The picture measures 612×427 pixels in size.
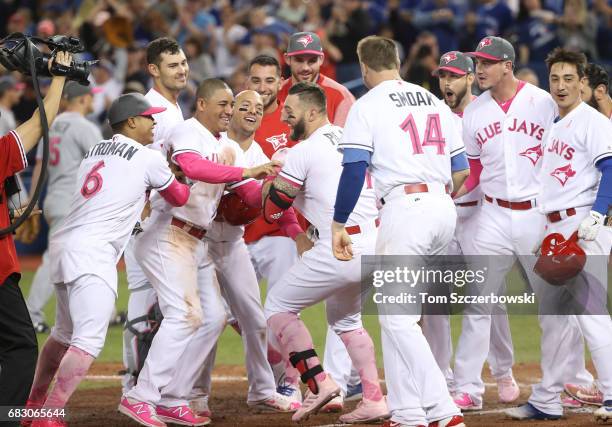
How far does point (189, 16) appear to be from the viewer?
18906 millimetres

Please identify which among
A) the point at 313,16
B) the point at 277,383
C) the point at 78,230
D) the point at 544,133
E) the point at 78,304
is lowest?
the point at 277,383

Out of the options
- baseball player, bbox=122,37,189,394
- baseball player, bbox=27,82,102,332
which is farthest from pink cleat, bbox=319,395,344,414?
baseball player, bbox=27,82,102,332

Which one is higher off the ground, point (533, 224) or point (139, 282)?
point (533, 224)

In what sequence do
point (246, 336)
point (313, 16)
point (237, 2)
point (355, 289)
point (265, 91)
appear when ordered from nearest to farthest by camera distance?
point (355, 289) → point (246, 336) → point (265, 91) → point (313, 16) → point (237, 2)

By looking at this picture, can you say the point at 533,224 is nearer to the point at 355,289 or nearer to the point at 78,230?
the point at 355,289

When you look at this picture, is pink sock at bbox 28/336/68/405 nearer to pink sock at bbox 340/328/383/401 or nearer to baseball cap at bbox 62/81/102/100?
pink sock at bbox 340/328/383/401

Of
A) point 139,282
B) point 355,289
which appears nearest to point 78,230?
point 139,282

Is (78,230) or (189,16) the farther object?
(189,16)

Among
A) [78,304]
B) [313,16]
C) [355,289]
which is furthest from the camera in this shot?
[313,16]

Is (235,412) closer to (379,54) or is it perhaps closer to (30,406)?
(30,406)

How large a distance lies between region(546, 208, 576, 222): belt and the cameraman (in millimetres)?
3532

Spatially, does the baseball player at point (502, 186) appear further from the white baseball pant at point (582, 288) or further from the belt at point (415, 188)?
the belt at point (415, 188)

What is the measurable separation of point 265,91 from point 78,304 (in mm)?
2924

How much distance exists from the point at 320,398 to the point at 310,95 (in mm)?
2105
